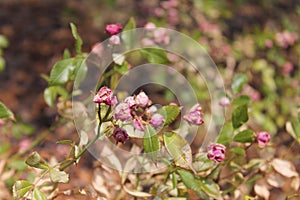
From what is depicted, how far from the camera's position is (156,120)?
31.2 inches

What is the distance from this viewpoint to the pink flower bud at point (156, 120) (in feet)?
2.60

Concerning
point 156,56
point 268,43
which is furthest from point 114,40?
point 268,43

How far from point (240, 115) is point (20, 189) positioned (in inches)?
17.3

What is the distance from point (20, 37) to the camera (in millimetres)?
2660

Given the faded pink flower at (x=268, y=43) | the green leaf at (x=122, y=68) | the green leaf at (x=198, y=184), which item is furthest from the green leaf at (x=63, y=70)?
the faded pink flower at (x=268, y=43)

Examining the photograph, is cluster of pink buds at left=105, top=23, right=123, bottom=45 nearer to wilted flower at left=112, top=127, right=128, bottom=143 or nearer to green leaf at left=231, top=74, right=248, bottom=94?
wilted flower at left=112, top=127, right=128, bottom=143

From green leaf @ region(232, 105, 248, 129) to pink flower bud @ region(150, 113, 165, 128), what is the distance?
0.22m

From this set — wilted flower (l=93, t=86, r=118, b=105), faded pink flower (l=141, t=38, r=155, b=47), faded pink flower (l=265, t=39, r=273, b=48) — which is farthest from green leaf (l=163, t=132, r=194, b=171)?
faded pink flower (l=265, t=39, r=273, b=48)

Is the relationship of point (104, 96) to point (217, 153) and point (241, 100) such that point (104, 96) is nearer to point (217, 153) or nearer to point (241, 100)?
point (217, 153)

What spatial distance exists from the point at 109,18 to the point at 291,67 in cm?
103

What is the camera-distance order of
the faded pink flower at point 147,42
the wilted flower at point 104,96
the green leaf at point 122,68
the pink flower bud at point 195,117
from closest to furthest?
the wilted flower at point 104,96
the pink flower bud at point 195,117
the green leaf at point 122,68
the faded pink flower at point 147,42

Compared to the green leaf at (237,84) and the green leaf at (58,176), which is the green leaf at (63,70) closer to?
the green leaf at (58,176)

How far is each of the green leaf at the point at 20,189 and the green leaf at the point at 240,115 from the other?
0.41 m

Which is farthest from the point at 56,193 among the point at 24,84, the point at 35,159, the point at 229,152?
the point at 24,84
